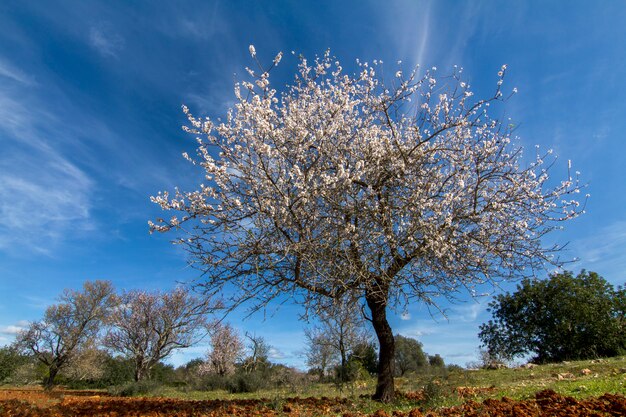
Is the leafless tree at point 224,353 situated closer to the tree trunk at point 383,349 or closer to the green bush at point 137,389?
the green bush at point 137,389

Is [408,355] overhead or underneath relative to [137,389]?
overhead

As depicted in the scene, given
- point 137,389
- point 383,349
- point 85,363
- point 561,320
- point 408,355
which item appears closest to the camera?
point 383,349

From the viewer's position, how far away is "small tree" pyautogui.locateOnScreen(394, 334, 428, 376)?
39.0 m

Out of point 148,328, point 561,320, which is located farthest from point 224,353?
point 561,320

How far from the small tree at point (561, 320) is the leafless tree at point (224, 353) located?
27101mm

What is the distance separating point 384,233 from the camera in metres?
8.51

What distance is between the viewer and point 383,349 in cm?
999

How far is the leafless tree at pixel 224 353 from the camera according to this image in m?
41.8

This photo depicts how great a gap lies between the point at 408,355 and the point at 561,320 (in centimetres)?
1661

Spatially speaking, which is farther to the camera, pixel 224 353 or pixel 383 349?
pixel 224 353

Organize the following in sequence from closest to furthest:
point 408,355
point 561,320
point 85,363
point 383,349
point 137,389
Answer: point 383,349 < point 137,389 < point 561,320 < point 85,363 < point 408,355

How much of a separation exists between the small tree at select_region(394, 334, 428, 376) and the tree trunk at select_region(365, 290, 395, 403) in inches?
1201

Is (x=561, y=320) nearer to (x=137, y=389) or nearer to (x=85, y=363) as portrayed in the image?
(x=137, y=389)

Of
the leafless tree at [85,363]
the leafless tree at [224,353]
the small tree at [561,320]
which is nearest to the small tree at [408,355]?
the small tree at [561,320]
